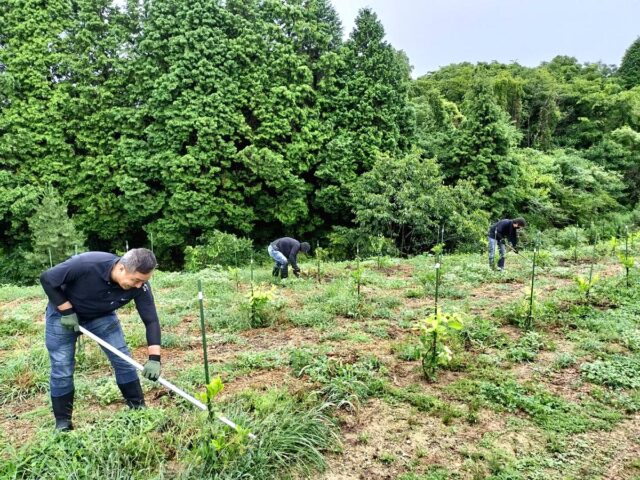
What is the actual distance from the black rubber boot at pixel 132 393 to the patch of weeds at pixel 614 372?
4050 millimetres

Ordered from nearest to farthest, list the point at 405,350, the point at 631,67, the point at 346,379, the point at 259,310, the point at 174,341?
the point at 346,379 → the point at 405,350 → the point at 174,341 → the point at 259,310 → the point at 631,67

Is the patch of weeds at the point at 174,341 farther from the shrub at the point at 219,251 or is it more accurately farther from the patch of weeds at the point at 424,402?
the shrub at the point at 219,251

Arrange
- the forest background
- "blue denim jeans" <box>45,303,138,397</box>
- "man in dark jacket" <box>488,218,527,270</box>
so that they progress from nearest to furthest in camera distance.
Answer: "blue denim jeans" <box>45,303,138,397</box> < "man in dark jacket" <box>488,218,527,270</box> < the forest background

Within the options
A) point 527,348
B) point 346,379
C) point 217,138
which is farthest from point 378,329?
point 217,138

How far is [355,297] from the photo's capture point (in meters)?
6.67

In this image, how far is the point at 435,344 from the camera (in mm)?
4039

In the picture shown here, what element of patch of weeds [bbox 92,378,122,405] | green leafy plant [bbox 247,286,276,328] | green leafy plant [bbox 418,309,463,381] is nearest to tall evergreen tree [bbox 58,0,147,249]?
green leafy plant [bbox 247,286,276,328]

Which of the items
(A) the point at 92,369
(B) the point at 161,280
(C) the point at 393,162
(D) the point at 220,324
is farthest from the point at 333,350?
(C) the point at 393,162

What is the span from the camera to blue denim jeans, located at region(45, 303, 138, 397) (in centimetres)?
312

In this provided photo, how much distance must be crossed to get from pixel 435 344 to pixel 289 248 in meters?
4.54

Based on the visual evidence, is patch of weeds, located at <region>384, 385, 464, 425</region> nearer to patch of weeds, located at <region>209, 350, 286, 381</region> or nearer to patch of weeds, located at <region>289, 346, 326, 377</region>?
patch of weeds, located at <region>289, 346, 326, 377</region>

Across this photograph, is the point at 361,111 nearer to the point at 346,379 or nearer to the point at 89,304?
the point at 346,379

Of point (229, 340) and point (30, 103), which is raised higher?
point (30, 103)

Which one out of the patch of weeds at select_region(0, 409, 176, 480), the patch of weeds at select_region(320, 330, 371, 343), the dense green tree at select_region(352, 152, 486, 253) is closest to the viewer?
the patch of weeds at select_region(0, 409, 176, 480)
